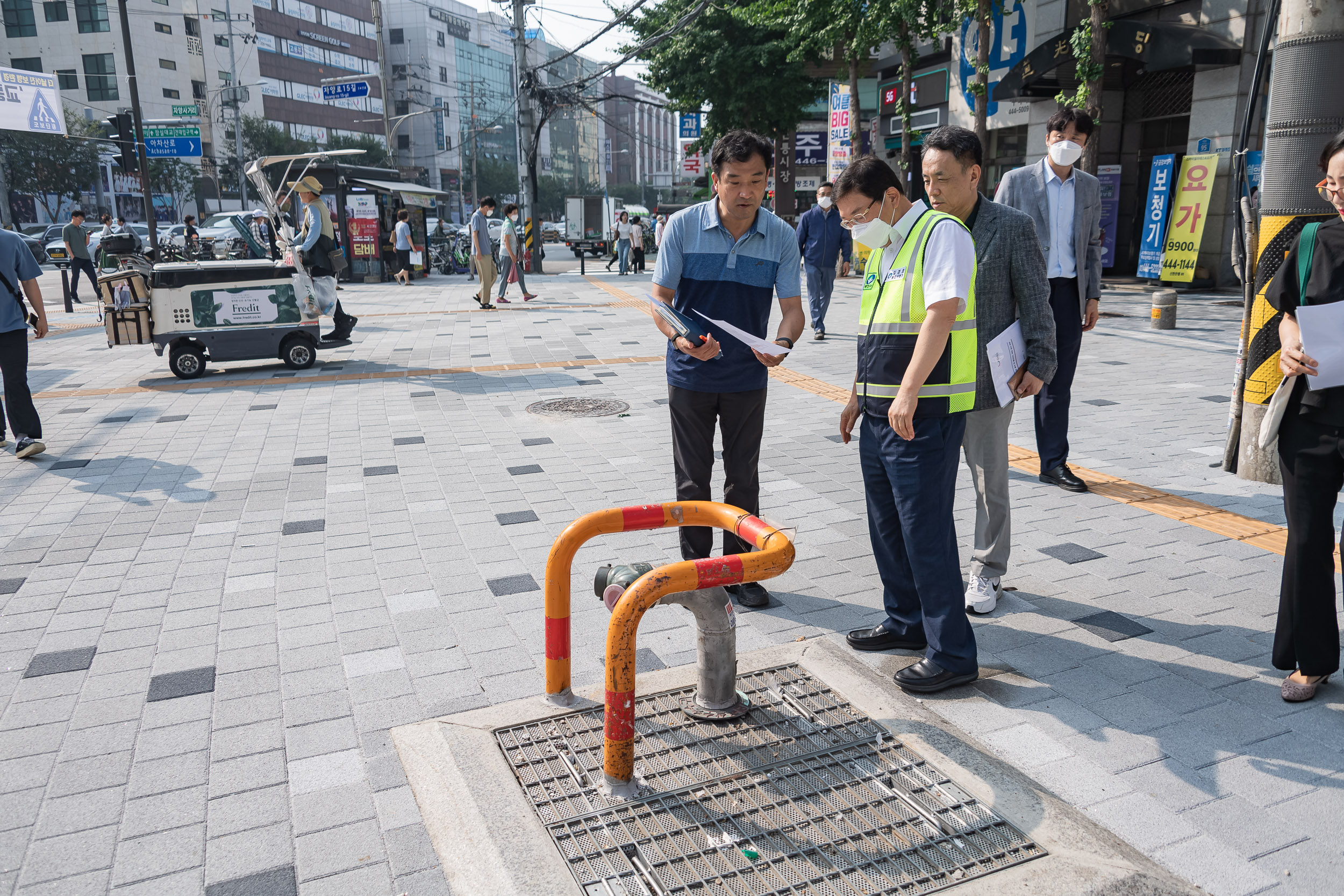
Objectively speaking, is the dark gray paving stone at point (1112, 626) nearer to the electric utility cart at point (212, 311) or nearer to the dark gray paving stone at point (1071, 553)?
the dark gray paving stone at point (1071, 553)

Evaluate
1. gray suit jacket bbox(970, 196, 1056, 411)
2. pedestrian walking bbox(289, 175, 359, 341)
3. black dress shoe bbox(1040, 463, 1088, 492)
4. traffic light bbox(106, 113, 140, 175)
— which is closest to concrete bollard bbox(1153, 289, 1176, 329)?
black dress shoe bbox(1040, 463, 1088, 492)

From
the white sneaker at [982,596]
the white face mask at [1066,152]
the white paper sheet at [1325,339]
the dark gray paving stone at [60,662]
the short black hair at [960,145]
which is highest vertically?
the white face mask at [1066,152]

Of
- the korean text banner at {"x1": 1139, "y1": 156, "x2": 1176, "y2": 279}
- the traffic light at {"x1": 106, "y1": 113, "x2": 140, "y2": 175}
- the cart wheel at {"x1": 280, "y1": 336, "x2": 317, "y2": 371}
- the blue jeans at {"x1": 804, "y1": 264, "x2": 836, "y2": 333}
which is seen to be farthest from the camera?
the traffic light at {"x1": 106, "y1": 113, "x2": 140, "y2": 175}

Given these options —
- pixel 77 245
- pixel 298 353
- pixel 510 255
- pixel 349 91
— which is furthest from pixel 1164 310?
pixel 349 91

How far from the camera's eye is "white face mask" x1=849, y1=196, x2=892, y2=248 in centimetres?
304

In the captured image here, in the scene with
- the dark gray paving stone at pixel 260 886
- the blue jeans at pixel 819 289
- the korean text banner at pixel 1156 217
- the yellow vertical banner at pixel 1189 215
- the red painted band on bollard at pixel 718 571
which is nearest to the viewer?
the dark gray paving stone at pixel 260 886

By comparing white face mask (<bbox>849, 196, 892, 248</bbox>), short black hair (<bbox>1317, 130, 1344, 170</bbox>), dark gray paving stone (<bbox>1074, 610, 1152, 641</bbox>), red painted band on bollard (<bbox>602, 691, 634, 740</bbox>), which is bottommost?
dark gray paving stone (<bbox>1074, 610, 1152, 641</bbox>)

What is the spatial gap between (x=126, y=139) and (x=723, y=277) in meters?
21.3

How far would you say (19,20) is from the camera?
6016cm

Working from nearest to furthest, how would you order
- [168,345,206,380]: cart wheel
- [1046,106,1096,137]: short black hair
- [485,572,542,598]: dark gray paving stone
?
[485,572,542,598]: dark gray paving stone < [1046,106,1096,137]: short black hair < [168,345,206,380]: cart wheel

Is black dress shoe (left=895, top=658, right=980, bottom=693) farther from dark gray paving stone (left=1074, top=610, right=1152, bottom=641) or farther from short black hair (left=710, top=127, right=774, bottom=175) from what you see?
short black hair (left=710, top=127, right=774, bottom=175)

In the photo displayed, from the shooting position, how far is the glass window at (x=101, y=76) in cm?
6016

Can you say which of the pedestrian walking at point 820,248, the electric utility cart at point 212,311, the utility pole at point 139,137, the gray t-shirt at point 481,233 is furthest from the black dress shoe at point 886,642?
the utility pole at point 139,137

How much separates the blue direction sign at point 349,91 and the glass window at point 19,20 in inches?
1394
